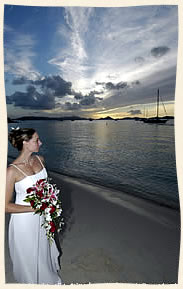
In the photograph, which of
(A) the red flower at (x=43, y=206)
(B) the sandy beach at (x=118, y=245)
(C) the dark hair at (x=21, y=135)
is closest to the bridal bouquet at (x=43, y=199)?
(A) the red flower at (x=43, y=206)

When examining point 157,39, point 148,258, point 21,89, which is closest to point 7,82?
point 21,89

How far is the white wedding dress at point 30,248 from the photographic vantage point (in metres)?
1.90

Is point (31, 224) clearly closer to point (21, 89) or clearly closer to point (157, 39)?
point (21, 89)

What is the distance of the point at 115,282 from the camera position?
6.94 feet

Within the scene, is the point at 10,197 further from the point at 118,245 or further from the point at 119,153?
the point at 119,153

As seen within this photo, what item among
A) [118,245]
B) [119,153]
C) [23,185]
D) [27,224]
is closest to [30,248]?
[27,224]

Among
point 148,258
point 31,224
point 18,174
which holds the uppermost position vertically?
point 18,174

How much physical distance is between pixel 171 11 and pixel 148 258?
96.6 inches

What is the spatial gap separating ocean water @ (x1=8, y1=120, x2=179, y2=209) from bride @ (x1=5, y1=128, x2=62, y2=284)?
0.53 meters

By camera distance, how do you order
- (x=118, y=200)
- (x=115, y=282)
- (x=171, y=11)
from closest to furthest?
(x=115, y=282)
(x=171, y=11)
(x=118, y=200)

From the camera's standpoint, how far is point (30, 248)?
198 centimetres

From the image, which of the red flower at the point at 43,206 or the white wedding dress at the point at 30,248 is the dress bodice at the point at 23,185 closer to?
the white wedding dress at the point at 30,248

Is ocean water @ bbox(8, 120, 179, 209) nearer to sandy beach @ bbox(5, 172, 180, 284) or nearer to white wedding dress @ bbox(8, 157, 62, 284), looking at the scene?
sandy beach @ bbox(5, 172, 180, 284)

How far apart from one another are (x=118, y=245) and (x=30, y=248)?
35.1 inches
